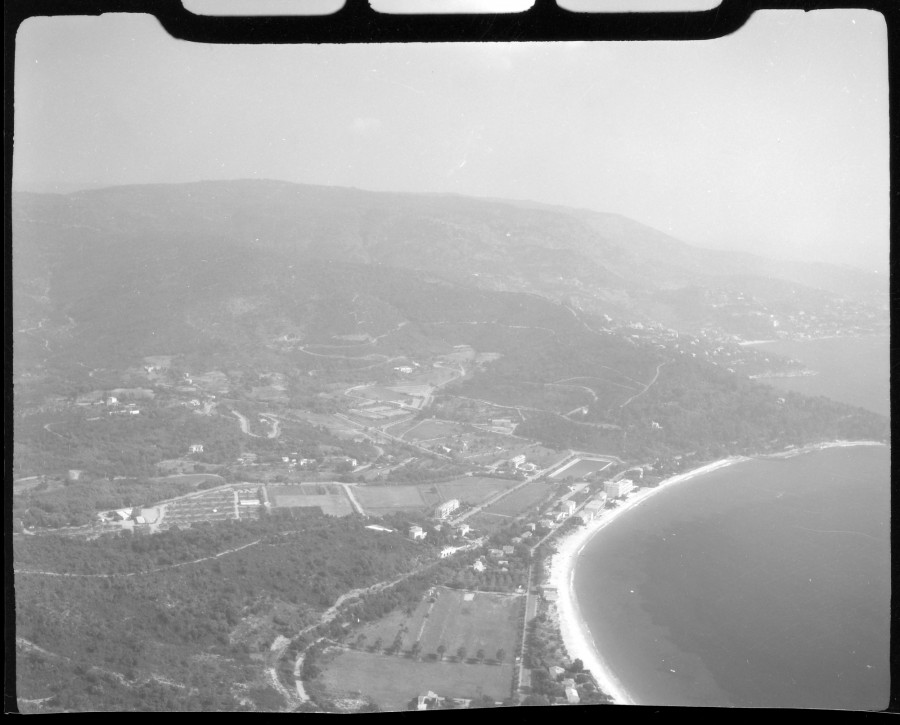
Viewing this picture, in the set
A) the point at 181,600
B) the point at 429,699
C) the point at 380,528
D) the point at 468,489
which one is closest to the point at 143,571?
the point at 181,600

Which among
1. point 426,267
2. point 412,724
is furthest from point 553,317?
point 412,724

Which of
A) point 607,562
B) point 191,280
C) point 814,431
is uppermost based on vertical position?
point 191,280

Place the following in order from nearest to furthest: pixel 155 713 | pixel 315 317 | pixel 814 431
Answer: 1. pixel 155 713
2. pixel 814 431
3. pixel 315 317

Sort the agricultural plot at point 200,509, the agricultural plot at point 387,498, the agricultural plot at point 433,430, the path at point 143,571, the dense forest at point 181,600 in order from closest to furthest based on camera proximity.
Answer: the dense forest at point 181,600 < the path at point 143,571 < the agricultural plot at point 200,509 < the agricultural plot at point 387,498 < the agricultural plot at point 433,430

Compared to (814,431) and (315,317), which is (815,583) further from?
(315,317)

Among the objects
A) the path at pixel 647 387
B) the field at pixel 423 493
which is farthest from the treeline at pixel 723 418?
the field at pixel 423 493

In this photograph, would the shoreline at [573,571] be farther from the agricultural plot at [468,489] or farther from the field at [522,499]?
the agricultural plot at [468,489]

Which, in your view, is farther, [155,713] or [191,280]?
[191,280]
